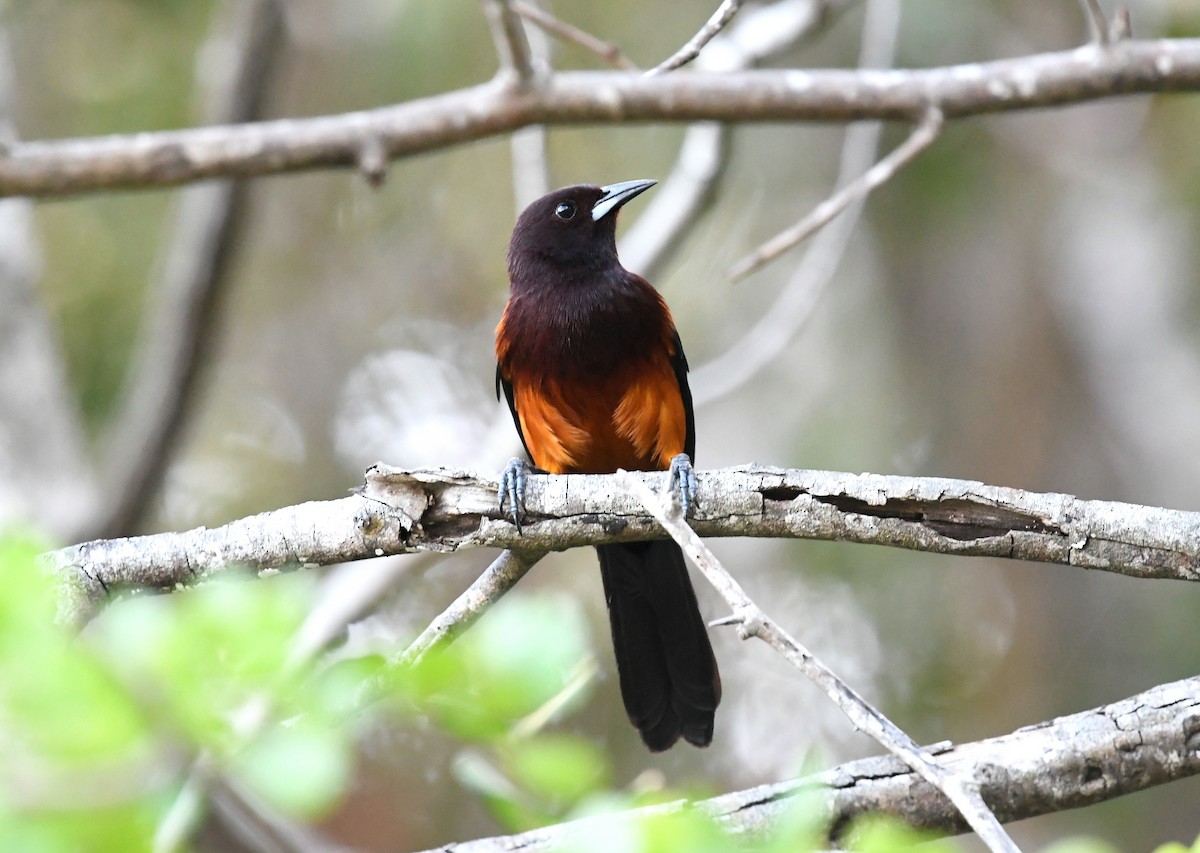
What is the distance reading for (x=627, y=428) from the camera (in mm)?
4617

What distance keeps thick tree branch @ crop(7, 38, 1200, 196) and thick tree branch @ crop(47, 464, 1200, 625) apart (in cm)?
167

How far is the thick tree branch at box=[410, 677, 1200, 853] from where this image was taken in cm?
288

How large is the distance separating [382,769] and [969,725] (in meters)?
3.55

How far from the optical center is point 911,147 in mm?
4316

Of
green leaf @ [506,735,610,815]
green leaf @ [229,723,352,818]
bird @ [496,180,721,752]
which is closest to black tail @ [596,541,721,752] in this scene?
bird @ [496,180,721,752]

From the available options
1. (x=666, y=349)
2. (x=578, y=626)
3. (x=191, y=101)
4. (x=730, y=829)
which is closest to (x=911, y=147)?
(x=666, y=349)

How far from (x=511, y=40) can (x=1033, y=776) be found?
2.79 metres

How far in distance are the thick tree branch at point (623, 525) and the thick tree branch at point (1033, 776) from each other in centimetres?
35

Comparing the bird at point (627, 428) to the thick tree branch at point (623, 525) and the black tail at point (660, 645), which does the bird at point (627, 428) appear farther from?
the thick tree branch at point (623, 525)

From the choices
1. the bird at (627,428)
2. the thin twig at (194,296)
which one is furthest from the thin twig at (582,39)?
the thin twig at (194,296)

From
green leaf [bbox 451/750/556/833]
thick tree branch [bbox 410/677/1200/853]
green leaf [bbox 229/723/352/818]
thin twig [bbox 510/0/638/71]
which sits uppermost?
thin twig [bbox 510/0/638/71]

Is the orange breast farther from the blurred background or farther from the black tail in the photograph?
the blurred background

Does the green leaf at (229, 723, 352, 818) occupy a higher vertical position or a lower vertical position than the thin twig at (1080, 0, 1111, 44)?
lower

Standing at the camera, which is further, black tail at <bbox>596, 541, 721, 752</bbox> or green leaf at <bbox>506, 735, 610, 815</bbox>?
black tail at <bbox>596, 541, 721, 752</bbox>
